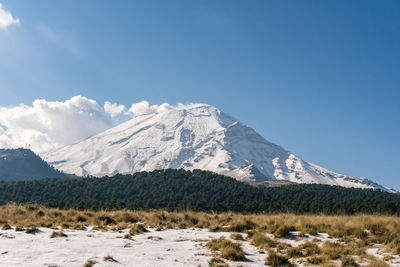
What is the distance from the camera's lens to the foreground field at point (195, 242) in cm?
1266

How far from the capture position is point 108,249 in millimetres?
14336

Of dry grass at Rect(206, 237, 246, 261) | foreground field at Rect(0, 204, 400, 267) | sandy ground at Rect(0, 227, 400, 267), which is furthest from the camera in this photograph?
dry grass at Rect(206, 237, 246, 261)

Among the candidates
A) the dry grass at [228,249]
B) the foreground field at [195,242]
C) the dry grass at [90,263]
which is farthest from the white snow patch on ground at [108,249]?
the dry grass at [228,249]

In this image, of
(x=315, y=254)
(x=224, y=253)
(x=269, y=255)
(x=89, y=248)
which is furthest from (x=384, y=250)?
(x=89, y=248)

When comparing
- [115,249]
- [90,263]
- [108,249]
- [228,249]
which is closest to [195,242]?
[228,249]

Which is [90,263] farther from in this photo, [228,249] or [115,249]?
[228,249]

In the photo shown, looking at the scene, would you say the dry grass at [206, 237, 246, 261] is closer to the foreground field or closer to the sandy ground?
the foreground field

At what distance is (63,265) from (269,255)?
8413mm

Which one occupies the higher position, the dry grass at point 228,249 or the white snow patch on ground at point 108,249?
the dry grass at point 228,249

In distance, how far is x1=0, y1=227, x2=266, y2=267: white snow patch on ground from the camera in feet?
40.9

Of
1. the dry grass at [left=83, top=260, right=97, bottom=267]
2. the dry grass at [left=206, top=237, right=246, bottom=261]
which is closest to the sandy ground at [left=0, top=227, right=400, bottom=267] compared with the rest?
the dry grass at [left=83, top=260, right=97, bottom=267]

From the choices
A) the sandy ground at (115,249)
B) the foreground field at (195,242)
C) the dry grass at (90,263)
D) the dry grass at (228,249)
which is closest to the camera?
the dry grass at (90,263)

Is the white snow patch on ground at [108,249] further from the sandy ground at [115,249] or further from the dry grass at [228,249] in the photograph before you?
the dry grass at [228,249]

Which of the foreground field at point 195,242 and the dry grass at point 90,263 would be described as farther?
the foreground field at point 195,242
